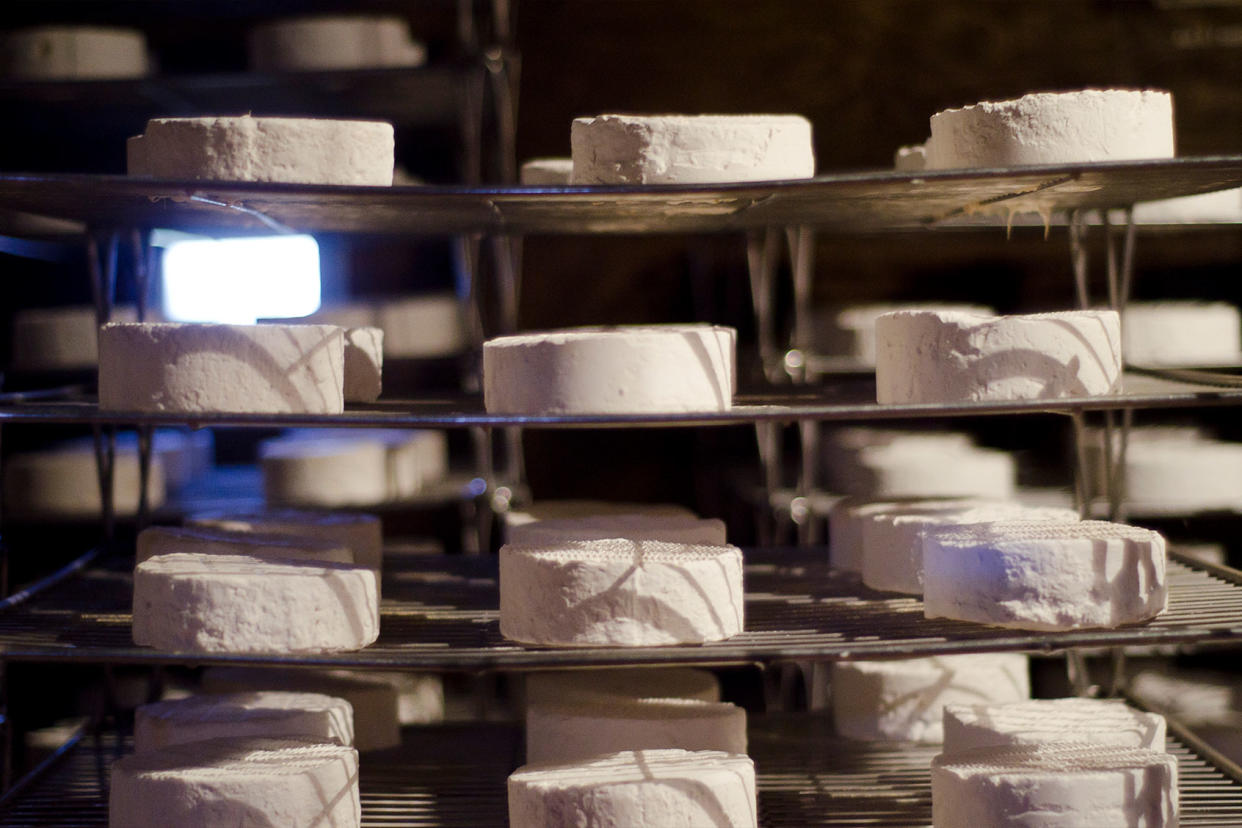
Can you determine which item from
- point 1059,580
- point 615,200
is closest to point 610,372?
point 615,200

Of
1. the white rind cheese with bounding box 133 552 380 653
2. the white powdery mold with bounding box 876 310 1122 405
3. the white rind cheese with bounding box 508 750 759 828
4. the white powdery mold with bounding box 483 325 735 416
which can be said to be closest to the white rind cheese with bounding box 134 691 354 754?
the white rind cheese with bounding box 133 552 380 653

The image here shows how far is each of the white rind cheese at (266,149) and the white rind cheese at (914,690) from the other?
58.2 inches

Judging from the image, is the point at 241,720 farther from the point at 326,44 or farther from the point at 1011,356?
the point at 326,44

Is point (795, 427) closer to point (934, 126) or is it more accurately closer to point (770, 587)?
point (770, 587)

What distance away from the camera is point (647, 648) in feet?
7.32

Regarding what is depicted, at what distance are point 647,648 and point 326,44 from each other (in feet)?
6.58

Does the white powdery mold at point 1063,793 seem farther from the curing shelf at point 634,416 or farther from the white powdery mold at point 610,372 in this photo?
the white powdery mold at point 610,372

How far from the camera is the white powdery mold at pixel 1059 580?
2.29 m

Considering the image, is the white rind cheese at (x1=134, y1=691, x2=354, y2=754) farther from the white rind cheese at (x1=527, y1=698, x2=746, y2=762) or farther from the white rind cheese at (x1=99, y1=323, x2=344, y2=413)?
the white rind cheese at (x1=99, y1=323, x2=344, y2=413)

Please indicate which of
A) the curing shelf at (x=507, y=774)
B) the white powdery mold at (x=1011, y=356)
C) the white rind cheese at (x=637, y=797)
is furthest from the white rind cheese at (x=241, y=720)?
the white powdery mold at (x=1011, y=356)

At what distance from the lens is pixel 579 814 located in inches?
86.1

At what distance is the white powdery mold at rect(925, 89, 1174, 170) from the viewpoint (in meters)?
2.33

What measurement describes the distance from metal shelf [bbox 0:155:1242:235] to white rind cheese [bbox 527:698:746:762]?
0.94 metres

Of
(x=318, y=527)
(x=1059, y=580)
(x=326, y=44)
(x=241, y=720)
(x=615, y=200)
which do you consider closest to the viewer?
(x=1059, y=580)
